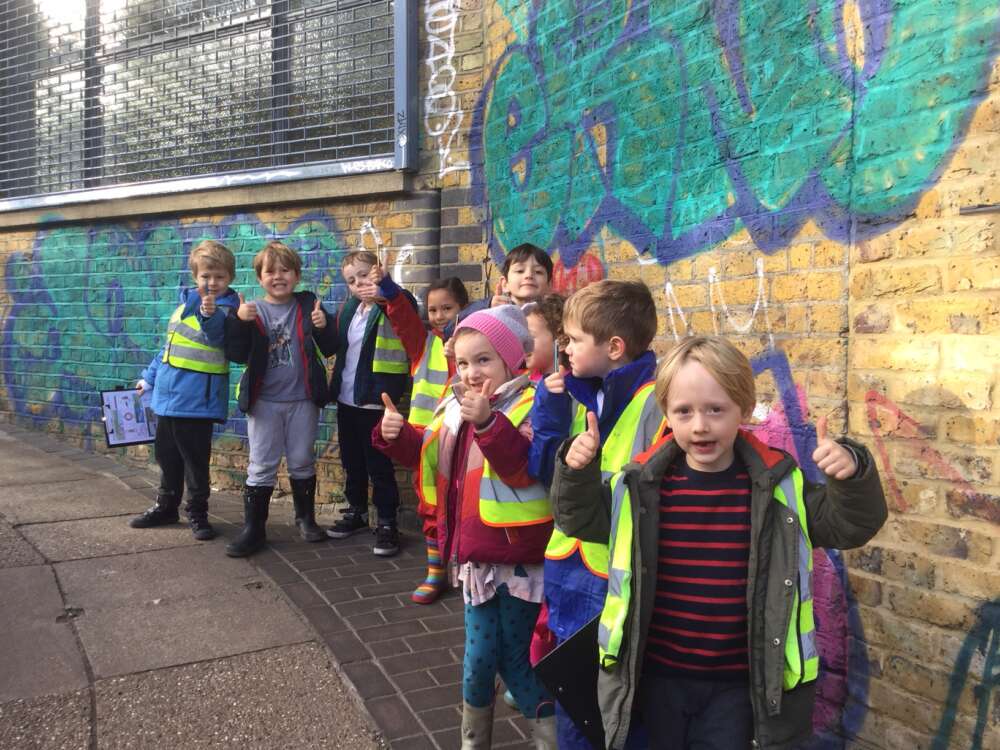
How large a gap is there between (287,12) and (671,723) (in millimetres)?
6094

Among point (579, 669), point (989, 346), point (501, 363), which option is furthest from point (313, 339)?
point (989, 346)

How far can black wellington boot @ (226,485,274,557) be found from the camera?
17.3 feet

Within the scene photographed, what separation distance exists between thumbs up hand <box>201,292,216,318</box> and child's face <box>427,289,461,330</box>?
1.26m

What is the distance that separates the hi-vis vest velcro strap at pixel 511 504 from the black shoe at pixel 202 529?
308 cm

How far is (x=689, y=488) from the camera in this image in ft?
7.49

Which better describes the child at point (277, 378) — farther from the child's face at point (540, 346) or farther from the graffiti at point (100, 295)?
the child's face at point (540, 346)

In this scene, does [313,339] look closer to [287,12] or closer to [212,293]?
[212,293]

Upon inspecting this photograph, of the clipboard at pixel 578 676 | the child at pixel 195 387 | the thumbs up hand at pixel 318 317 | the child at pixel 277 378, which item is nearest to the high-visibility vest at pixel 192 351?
the child at pixel 195 387

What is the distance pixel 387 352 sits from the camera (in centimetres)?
540

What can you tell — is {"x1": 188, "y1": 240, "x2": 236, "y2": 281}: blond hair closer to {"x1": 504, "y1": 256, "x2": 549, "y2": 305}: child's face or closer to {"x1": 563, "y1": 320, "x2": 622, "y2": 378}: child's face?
{"x1": 504, "y1": 256, "x2": 549, "y2": 305}: child's face

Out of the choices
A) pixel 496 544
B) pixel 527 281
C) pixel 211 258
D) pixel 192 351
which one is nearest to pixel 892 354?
pixel 496 544

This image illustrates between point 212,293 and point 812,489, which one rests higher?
point 212,293

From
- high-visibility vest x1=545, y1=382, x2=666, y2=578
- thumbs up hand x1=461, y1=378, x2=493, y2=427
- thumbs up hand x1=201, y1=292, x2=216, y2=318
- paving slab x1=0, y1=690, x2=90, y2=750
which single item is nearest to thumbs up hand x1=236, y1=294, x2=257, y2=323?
thumbs up hand x1=201, y1=292, x2=216, y2=318

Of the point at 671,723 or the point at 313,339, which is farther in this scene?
the point at 313,339
